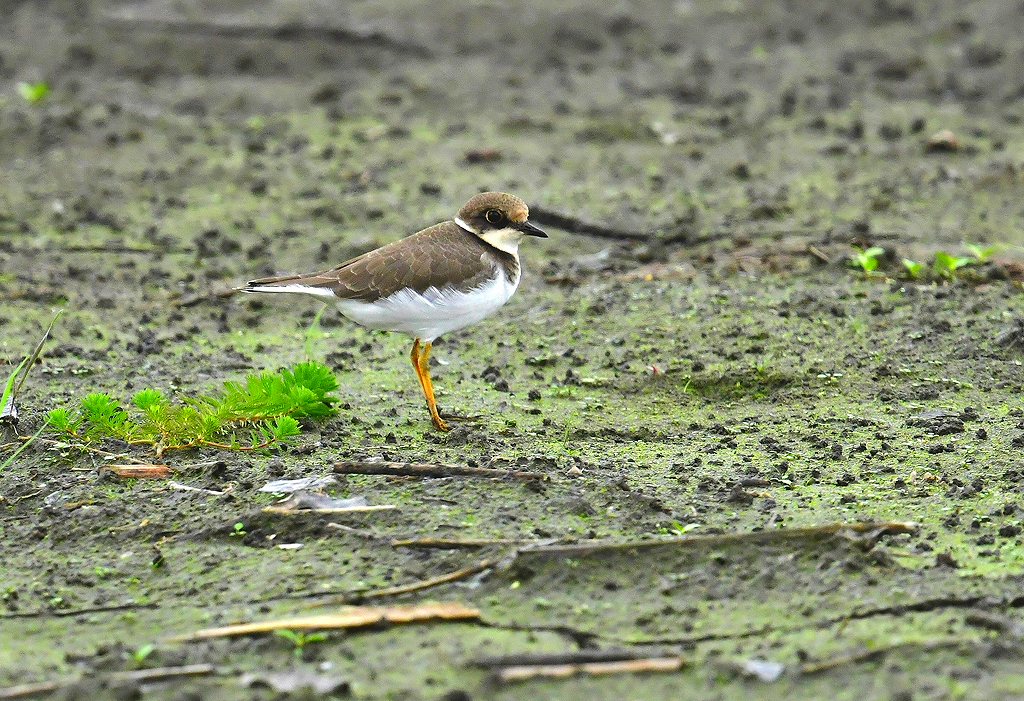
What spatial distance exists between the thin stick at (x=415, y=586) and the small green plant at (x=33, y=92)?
27.0ft

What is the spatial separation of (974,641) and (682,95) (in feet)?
26.5

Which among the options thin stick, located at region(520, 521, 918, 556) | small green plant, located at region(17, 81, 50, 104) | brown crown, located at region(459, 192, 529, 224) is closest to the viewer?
thin stick, located at region(520, 521, 918, 556)

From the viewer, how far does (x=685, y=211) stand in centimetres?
964

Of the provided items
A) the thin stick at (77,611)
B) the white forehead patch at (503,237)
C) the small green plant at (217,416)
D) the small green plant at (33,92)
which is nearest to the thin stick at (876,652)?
the thin stick at (77,611)

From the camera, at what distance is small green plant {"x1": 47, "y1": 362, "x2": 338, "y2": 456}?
19.1 ft

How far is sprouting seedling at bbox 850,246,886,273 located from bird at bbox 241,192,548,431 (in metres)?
2.48

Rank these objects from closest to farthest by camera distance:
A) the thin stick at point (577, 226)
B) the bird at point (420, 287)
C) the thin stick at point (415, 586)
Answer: the thin stick at point (415, 586) → the bird at point (420, 287) → the thin stick at point (577, 226)

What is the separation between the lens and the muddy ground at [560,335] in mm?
4488

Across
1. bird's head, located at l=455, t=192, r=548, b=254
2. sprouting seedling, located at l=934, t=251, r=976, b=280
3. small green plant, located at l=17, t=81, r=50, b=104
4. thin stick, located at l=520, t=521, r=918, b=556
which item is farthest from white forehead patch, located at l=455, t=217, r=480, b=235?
small green plant, located at l=17, t=81, r=50, b=104

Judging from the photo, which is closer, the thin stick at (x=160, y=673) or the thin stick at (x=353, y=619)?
the thin stick at (x=160, y=673)

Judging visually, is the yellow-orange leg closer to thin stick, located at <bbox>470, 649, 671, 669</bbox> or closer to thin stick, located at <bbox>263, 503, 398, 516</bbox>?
thin stick, located at <bbox>263, 503, 398, 516</bbox>

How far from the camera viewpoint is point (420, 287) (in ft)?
20.9

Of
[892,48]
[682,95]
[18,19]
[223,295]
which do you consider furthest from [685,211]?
[18,19]

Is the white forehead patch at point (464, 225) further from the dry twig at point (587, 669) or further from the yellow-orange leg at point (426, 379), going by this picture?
the dry twig at point (587, 669)
